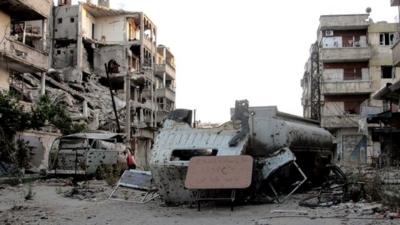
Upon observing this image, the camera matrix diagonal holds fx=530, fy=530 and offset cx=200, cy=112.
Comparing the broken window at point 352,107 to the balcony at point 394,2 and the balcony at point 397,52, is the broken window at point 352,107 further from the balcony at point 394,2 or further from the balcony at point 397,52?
the balcony at point 397,52

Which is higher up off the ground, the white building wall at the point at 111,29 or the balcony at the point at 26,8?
the white building wall at the point at 111,29

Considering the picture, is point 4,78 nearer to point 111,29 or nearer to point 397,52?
point 397,52

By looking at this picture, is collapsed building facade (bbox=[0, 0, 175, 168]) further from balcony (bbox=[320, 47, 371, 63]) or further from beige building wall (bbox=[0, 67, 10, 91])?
balcony (bbox=[320, 47, 371, 63])

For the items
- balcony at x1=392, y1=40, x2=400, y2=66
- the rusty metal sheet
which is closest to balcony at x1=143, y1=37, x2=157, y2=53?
balcony at x1=392, y1=40, x2=400, y2=66

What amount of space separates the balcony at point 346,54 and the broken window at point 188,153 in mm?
36882

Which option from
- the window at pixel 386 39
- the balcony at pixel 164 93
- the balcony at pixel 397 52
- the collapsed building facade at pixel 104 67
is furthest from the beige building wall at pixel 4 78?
the balcony at pixel 164 93

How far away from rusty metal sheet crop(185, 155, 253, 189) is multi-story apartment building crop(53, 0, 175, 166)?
40739 mm

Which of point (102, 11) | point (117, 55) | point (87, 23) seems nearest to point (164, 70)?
point (117, 55)

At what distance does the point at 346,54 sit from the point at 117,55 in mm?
24871

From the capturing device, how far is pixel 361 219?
872cm

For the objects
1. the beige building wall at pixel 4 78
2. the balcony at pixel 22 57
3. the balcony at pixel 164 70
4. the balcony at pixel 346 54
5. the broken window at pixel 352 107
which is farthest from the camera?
the balcony at pixel 164 70

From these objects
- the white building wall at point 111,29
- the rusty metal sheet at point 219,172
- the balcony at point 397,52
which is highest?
the white building wall at point 111,29

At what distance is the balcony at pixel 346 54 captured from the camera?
46.4 m

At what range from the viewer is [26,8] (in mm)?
27156
